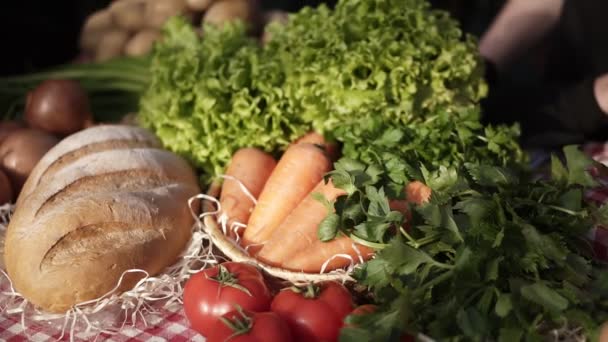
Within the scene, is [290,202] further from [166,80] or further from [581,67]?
[581,67]

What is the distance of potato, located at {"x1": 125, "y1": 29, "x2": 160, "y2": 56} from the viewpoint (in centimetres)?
307

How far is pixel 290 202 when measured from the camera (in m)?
1.80

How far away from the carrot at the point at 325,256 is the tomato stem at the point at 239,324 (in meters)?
0.37

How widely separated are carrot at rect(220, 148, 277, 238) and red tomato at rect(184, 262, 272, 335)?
37 centimetres

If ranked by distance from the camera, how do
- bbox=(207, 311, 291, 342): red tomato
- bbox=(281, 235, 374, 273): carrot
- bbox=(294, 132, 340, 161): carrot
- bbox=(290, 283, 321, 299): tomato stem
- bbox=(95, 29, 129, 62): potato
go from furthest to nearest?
bbox=(95, 29, 129, 62): potato < bbox=(294, 132, 340, 161): carrot < bbox=(281, 235, 374, 273): carrot < bbox=(290, 283, 321, 299): tomato stem < bbox=(207, 311, 291, 342): red tomato

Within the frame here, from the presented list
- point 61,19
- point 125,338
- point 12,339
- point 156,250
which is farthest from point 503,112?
point 61,19

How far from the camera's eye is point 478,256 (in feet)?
4.19

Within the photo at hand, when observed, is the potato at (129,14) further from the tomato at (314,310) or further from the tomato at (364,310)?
the tomato at (364,310)

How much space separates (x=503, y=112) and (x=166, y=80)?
152 centimetres

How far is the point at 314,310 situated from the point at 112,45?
2418 millimetres

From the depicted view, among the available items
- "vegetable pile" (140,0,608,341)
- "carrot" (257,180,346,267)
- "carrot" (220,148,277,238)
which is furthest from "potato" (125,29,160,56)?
"carrot" (257,180,346,267)

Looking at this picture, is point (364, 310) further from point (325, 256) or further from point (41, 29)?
point (41, 29)

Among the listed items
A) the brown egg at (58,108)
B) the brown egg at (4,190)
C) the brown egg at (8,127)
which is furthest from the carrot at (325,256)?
the brown egg at (8,127)

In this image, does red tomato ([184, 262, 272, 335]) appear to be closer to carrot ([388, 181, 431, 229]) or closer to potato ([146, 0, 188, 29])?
carrot ([388, 181, 431, 229])
